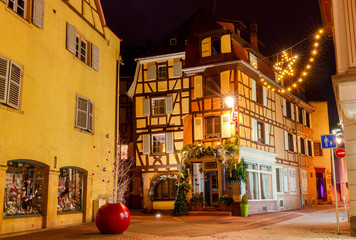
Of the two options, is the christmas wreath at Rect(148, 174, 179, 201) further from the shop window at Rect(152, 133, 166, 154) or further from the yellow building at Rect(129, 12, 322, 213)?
the shop window at Rect(152, 133, 166, 154)

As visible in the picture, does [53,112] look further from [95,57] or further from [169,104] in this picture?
[169,104]

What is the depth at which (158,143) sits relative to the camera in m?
27.6

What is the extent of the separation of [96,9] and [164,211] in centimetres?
1330

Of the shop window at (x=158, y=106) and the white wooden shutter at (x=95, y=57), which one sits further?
the shop window at (x=158, y=106)

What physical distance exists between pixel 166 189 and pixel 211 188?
544 centimetres

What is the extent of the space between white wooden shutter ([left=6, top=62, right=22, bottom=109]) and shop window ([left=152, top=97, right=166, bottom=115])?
1577 cm

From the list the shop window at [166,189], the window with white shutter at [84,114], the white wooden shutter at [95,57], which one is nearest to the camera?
the window with white shutter at [84,114]

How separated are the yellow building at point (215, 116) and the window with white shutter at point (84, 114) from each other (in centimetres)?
774

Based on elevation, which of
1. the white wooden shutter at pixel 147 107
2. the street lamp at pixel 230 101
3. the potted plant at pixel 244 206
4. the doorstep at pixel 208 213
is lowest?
the doorstep at pixel 208 213

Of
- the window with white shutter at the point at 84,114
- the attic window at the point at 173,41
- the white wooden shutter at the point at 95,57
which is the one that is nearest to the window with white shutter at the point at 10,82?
the window with white shutter at the point at 84,114

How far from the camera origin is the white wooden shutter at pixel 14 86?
11.8 meters

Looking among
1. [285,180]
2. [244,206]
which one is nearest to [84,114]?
[244,206]

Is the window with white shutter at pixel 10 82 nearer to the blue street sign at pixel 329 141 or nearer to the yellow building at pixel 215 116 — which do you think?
the blue street sign at pixel 329 141

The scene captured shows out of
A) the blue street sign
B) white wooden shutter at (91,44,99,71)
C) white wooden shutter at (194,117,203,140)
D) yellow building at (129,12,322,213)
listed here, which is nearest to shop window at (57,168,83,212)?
white wooden shutter at (91,44,99,71)
